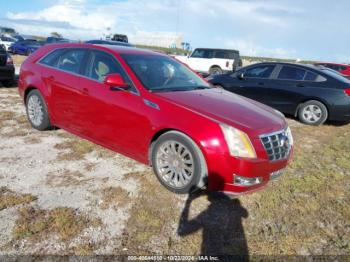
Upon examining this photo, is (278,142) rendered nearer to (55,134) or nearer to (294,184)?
(294,184)

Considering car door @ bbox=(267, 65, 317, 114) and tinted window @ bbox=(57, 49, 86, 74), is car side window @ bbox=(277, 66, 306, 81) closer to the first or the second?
car door @ bbox=(267, 65, 317, 114)

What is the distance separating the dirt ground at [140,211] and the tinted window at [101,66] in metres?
1.23

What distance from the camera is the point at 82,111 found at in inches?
190

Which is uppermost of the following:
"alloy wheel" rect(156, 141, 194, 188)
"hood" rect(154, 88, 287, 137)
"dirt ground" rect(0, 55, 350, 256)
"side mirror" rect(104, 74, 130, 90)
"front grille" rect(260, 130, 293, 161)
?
"side mirror" rect(104, 74, 130, 90)

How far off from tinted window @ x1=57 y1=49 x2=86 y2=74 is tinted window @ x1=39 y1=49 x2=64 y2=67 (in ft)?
0.42

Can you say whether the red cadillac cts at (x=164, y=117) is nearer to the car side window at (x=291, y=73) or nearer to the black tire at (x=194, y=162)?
the black tire at (x=194, y=162)

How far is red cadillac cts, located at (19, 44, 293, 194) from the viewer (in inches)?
140

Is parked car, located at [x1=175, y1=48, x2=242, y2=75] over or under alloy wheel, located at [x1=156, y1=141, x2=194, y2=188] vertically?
over

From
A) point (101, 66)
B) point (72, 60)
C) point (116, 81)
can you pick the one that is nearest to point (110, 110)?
point (116, 81)

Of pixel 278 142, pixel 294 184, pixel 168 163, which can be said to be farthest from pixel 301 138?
pixel 168 163

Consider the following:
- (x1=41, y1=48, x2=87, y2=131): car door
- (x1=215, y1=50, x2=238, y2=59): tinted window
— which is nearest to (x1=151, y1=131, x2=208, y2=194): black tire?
(x1=41, y1=48, x2=87, y2=131): car door

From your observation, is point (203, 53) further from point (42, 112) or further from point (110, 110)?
point (110, 110)

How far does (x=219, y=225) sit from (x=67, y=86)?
3.08 meters

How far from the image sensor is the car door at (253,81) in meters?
8.78
